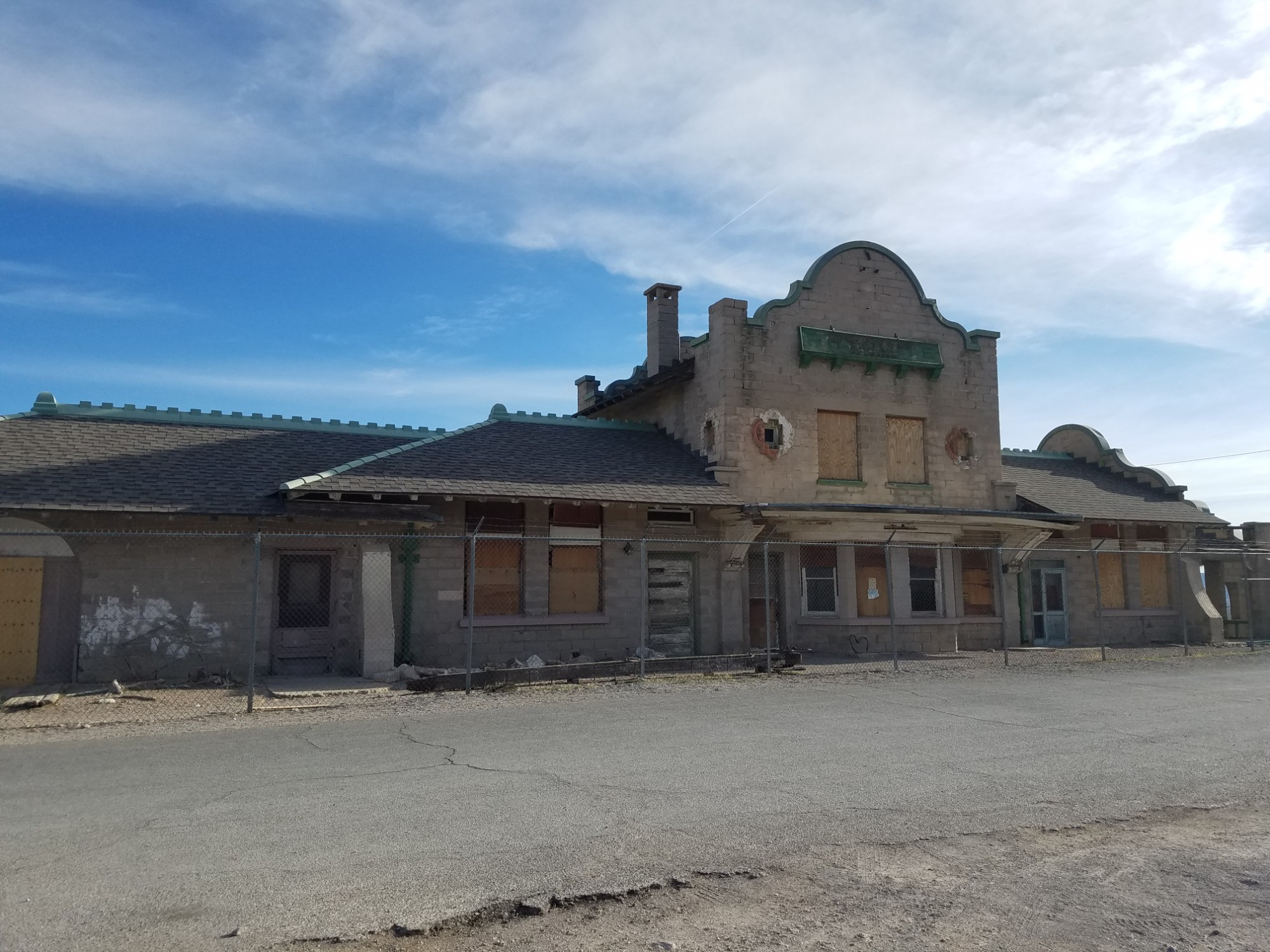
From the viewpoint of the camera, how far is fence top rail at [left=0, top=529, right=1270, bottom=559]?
13.0 m

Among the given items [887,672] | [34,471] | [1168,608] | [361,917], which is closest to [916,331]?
[887,672]

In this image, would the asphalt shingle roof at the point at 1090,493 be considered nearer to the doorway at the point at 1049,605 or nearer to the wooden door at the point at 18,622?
the doorway at the point at 1049,605

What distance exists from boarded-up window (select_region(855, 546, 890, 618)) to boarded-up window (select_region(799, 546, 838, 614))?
19.8 inches

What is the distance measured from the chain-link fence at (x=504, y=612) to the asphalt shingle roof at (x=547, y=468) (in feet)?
2.64

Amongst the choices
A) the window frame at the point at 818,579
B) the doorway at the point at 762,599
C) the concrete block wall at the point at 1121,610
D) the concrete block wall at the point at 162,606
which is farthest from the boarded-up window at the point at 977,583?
the concrete block wall at the point at 162,606

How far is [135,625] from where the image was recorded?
14203 mm

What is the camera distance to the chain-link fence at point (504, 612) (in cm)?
1388

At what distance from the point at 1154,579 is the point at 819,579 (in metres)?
10.5

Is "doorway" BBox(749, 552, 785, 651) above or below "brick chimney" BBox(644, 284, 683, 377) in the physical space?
below

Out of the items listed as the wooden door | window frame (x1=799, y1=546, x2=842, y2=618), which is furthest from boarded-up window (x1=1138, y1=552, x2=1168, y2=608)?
the wooden door

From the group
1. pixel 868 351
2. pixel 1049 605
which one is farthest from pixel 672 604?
pixel 1049 605

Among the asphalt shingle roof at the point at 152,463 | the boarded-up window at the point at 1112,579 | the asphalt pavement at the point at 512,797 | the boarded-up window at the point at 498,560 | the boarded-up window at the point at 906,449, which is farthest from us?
the boarded-up window at the point at 1112,579

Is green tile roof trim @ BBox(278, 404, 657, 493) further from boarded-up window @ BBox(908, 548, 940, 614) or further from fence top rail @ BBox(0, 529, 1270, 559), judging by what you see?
boarded-up window @ BBox(908, 548, 940, 614)

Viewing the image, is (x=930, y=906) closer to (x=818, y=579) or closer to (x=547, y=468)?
(x=547, y=468)
